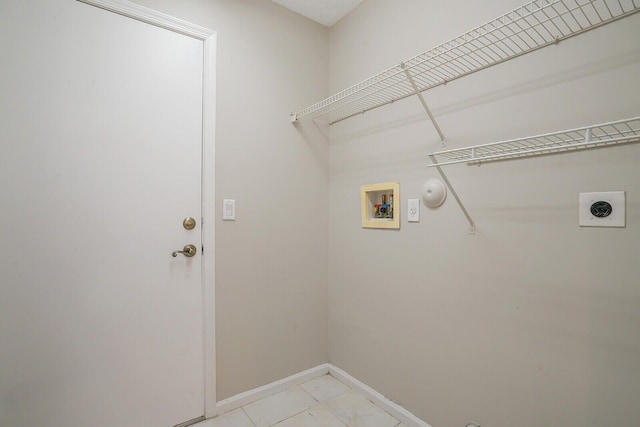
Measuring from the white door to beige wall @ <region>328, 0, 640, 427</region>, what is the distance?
40.3 inches

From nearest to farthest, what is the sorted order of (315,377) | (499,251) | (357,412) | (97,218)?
(499,251)
(97,218)
(357,412)
(315,377)

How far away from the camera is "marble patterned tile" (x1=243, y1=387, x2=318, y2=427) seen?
1686 mm

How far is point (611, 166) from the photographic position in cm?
101

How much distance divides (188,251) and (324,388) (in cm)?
122

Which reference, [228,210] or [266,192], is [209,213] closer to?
[228,210]

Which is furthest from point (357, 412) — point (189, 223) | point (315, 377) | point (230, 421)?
point (189, 223)

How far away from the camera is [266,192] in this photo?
6.26 ft

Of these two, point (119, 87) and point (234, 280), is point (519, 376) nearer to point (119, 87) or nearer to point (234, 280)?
point (234, 280)

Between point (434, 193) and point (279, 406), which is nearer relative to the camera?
point (434, 193)

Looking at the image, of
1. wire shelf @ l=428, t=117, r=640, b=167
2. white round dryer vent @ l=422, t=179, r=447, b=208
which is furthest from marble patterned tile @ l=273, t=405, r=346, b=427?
wire shelf @ l=428, t=117, r=640, b=167

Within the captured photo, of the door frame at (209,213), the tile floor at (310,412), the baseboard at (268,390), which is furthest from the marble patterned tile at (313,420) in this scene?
the door frame at (209,213)

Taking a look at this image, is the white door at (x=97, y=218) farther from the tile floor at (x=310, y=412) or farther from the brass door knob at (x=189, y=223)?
the tile floor at (x=310, y=412)

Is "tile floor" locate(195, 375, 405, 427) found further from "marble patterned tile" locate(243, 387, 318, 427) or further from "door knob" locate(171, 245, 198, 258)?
"door knob" locate(171, 245, 198, 258)

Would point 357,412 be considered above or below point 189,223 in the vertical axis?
below
